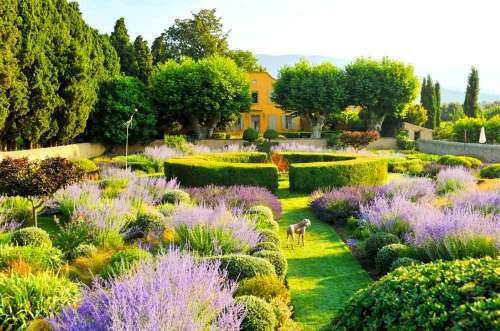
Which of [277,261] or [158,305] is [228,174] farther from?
[158,305]

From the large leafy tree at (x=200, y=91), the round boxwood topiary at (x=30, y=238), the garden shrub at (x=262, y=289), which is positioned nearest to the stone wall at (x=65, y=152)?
the large leafy tree at (x=200, y=91)

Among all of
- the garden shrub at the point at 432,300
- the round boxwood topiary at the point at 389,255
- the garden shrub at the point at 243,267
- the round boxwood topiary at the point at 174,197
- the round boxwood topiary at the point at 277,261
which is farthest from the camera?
the round boxwood topiary at the point at 174,197

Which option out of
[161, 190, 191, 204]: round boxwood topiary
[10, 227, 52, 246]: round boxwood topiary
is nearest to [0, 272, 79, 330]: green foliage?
[10, 227, 52, 246]: round boxwood topiary

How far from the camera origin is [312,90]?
40.6 m

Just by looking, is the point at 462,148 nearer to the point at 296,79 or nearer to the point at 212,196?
the point at 296,79

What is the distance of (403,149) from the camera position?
3981 cm

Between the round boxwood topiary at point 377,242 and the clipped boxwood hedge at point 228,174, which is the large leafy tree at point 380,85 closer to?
the clipped boxwood hedge at point 228,174

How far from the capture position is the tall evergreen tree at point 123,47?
40500 millimetres

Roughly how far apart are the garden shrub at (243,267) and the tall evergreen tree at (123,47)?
3717 centimetres

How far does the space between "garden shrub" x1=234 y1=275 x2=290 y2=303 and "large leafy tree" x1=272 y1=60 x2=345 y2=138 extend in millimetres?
35656

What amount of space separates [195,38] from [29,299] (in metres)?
49.0

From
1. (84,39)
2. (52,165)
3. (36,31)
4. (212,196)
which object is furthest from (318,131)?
(52,165)

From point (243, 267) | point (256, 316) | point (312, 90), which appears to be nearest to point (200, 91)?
point (312, 90)

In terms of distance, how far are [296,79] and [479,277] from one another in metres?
39.5
